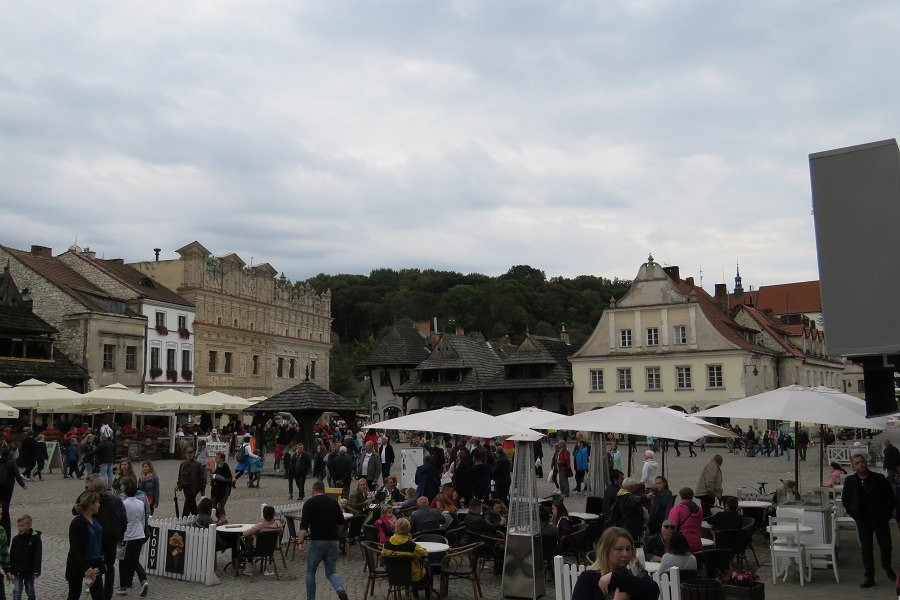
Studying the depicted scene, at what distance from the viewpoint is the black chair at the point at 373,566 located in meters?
10.4

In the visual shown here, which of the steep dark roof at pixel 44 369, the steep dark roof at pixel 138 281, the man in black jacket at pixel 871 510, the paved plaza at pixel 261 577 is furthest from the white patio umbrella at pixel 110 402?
the man in black jacket at pixel 871 510

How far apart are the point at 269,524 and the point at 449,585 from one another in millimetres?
2737

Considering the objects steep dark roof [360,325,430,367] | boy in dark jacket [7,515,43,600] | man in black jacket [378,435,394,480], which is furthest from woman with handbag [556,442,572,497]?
steep dark roof [360,325,430,367]

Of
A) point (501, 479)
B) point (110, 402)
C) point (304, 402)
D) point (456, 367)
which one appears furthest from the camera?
point (456, 367)

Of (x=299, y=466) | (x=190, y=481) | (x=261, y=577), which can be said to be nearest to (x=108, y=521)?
(x=261, y=577)

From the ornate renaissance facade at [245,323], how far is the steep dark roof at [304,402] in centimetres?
2821

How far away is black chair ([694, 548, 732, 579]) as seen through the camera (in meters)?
9.85

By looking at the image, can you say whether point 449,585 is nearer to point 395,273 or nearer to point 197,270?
point 197,270

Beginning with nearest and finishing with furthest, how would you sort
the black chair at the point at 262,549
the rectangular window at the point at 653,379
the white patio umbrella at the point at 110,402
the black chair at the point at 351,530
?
1. the black chair at the point at 262,549
2. the black chair at the point at 351,530
3. the white patio umbrella at the point at 110,402
4. the rectangular window at the point at 653,379

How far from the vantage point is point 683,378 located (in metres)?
47.6

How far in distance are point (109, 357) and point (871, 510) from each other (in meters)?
42.6

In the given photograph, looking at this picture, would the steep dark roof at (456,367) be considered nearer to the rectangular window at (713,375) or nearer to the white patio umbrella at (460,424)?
the rectangular window at (713,375)

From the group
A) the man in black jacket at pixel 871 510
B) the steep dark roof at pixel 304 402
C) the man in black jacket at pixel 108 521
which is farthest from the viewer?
the steep dark roof at pixel 304 402

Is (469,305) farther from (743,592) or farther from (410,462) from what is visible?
(743,592)
